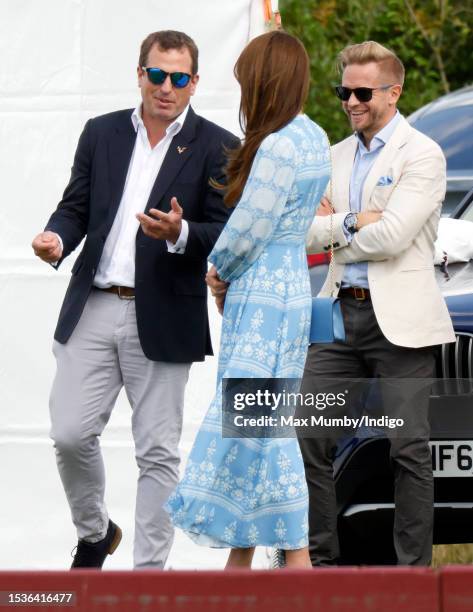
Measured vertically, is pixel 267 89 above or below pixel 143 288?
above

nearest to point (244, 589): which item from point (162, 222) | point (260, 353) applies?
point (260, 353)

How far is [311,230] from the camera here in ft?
16.8

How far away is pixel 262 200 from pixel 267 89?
36 centimetres

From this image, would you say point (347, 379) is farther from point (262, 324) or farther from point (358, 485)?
point (262, 324)

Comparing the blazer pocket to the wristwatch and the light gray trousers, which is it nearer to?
the light gray trousers

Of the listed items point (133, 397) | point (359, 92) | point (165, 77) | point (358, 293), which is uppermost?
point (165, 77)

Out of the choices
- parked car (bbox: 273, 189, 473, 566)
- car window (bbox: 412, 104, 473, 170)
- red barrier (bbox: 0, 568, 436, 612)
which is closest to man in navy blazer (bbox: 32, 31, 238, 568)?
parked car (bbox: 273, 189, 473, 566)

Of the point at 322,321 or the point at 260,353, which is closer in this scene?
→ the point at 260,353

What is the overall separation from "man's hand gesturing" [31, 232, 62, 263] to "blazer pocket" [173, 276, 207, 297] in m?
0.40

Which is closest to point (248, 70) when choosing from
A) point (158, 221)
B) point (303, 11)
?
point (158, 221)

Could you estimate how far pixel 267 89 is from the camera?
458cm

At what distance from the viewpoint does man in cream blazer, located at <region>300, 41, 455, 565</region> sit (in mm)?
4953

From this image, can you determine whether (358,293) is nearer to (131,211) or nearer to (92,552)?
(131,211)

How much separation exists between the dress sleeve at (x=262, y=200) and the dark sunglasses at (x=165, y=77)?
551mm
